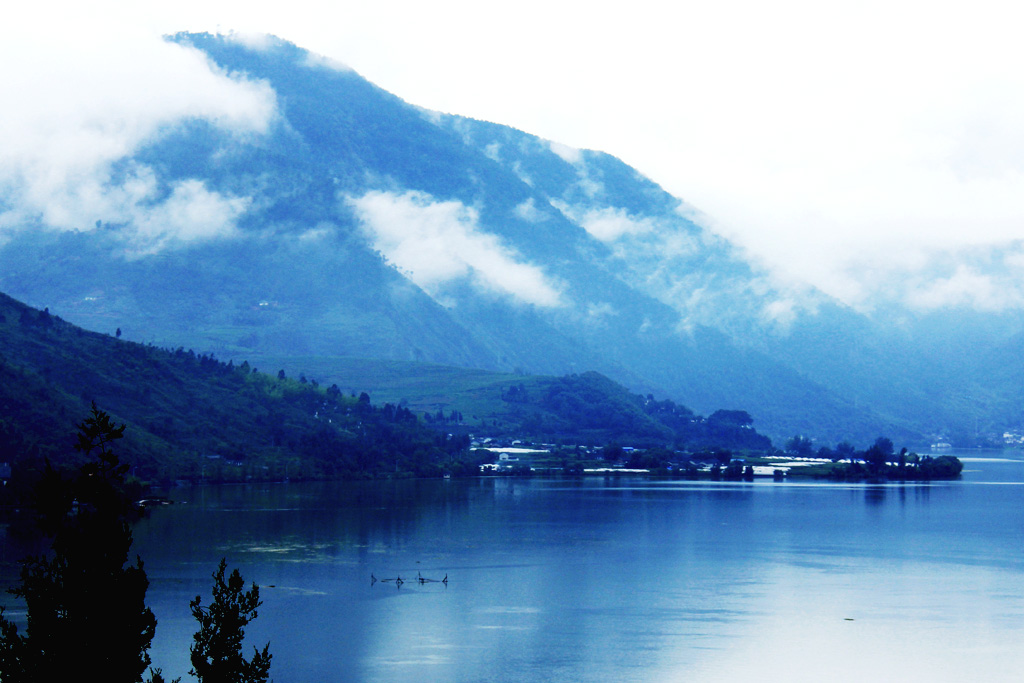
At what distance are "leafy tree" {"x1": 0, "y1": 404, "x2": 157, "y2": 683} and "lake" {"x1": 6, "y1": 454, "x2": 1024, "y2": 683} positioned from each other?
91.3 feet

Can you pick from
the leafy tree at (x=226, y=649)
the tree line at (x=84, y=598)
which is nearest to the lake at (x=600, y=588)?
the leafy tree at (x=226, y=649)

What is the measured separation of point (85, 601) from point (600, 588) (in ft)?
201

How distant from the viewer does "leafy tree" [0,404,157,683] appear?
30219 mm

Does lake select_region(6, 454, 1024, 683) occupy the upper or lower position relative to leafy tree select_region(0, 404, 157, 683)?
lower

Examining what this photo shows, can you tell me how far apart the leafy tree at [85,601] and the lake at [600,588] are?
27842 millimetres

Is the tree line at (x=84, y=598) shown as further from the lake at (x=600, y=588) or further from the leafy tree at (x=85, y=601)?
the lake at (x=600, y=588)

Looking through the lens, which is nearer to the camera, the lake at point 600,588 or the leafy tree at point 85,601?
the leafy tree at point 85,601

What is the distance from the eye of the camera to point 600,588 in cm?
8812

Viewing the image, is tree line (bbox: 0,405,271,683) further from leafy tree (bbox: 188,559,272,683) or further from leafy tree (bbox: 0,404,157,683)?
leafy tree (bbox: 188,559,272,683)

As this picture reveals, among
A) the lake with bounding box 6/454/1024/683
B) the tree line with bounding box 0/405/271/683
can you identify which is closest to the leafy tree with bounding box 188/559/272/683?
the tree line with bounding box 0/405/271/683

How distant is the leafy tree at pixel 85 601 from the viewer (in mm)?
30219

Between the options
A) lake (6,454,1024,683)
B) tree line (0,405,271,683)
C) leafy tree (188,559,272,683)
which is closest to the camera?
tree line (0,405,271,683)

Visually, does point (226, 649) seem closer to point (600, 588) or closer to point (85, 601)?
point (85, 601)

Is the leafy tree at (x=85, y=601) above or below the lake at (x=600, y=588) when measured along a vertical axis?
above
